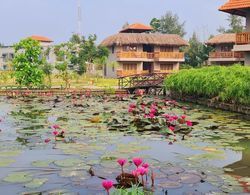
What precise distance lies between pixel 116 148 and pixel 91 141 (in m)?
0.91

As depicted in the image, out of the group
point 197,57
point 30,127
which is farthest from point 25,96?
point 197,57

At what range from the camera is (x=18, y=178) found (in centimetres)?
563

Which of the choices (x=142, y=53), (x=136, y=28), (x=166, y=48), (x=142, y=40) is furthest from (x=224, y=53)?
(x=136, y=28)

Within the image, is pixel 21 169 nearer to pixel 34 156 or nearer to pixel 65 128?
pixel 34 156

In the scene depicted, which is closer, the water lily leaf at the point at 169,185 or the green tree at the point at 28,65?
the water lily leaf at the point at 169,185

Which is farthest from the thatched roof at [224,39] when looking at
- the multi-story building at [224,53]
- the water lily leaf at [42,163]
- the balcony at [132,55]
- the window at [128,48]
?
the water lily leaf at [42,163]

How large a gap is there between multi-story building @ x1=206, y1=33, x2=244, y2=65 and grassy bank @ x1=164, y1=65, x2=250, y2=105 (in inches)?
698

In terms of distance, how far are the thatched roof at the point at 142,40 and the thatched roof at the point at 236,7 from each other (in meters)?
22.4

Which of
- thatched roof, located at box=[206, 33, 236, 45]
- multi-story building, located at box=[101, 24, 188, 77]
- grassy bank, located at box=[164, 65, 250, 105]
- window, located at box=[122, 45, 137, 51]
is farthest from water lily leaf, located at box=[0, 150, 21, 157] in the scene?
window, located at box=[122, 45, 137, 51]

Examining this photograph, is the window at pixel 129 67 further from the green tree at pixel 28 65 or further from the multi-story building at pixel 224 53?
the green tree at pixel 28 65

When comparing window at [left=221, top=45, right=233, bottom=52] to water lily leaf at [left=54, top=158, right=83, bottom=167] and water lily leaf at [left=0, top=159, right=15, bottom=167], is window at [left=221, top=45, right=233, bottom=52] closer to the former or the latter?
water lily leaf at [left=54, top=158, right=83, bottom=167]

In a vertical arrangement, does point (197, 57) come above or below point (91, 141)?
above

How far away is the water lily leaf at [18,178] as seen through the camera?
5520 mm

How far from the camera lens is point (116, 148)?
788 cm
